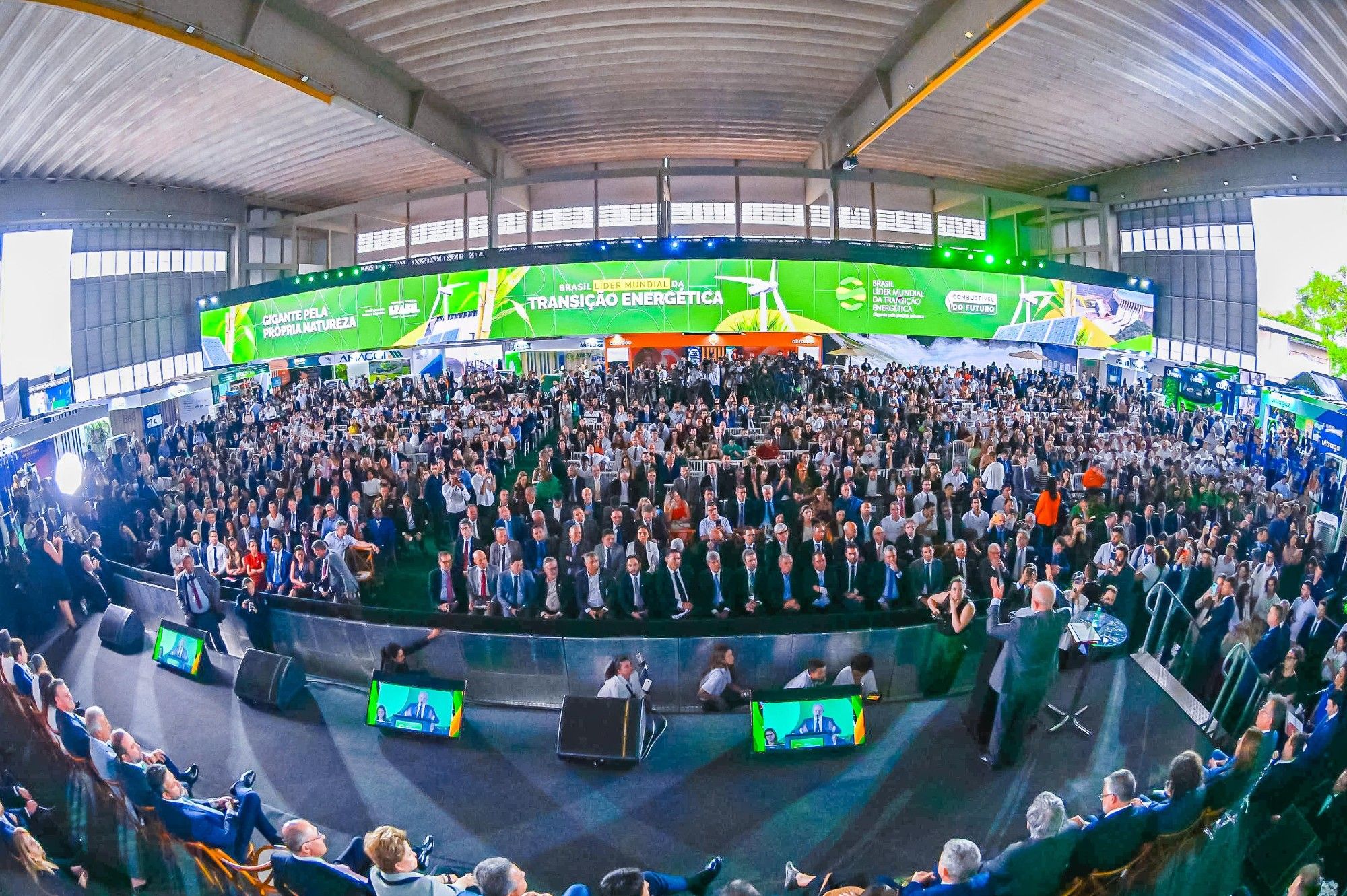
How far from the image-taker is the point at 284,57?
12070mm

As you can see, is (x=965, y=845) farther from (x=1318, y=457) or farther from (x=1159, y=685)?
(x=1318, y=457)

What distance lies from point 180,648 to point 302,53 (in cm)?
984

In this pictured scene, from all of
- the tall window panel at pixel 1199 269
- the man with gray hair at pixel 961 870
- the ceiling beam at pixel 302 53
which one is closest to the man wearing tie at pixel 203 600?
the ceiling beam at pixel 302 53

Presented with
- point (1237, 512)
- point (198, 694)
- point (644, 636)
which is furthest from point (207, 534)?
point (1237, 512)

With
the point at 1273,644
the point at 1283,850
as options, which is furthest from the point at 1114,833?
the point at 1273,644

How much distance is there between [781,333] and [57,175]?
19.3m

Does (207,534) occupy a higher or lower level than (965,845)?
higher

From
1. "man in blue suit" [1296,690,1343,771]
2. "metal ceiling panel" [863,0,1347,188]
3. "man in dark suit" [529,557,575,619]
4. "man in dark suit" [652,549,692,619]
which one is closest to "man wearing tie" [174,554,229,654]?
"man in dark suit" [529,557,575,619]

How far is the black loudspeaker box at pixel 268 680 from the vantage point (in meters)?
6.73

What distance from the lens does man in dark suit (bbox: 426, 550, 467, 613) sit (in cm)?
791

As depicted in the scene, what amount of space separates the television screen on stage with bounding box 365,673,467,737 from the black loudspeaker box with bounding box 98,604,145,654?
348 cm

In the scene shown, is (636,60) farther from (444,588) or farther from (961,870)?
(961,870)

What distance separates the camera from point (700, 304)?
2233 cm

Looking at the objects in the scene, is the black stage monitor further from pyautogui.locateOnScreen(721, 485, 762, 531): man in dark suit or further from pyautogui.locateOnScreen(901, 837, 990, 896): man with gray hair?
pyautogui.locateOnScreen(901, 837, 990, 896): man with gray hair
